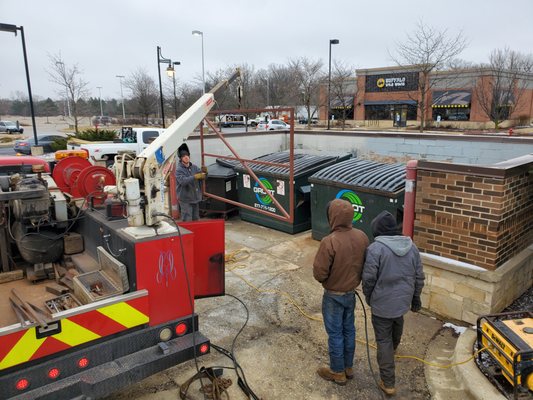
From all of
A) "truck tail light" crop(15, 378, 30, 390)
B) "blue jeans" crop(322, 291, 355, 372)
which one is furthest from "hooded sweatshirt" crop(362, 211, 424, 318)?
"truck tail light" crop(15, 378, 30, 390)

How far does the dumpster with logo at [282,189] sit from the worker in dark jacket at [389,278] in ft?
15.0

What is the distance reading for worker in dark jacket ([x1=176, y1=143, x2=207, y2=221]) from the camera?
6930 millimetres

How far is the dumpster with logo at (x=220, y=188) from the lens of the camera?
9211 millimetres

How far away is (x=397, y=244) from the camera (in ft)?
11.1

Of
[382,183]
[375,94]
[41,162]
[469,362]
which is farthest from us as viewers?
[375,94]

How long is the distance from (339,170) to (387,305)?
4.37 metres

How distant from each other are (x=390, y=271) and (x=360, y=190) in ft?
11.5

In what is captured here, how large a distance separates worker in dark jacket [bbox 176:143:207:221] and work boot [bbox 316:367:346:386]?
3941mm

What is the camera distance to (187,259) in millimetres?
3234

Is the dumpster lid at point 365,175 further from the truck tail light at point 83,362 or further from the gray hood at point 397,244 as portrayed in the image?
the truck tail light at point 83,362

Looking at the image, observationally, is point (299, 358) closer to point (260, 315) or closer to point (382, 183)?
point (260, 315)

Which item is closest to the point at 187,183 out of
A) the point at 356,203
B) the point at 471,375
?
the point at 356,203

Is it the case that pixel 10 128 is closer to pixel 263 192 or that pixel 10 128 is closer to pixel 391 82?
pixel 391 82

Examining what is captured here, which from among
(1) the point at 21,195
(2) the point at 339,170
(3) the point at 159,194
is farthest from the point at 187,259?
(2) the point at 339,170
